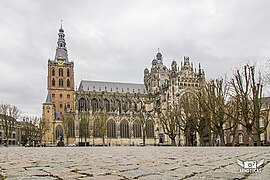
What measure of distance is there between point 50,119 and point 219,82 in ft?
193

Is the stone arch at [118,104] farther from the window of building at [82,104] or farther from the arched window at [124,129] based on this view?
the window of building at [82,104]

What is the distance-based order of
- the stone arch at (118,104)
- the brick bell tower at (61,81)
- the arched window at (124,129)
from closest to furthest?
the arched window at (124,129) → the stone arch at (118,104) → the brick bell tower at (61,81)

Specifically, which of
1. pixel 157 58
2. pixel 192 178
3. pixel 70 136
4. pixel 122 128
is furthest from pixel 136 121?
pixel 192 178

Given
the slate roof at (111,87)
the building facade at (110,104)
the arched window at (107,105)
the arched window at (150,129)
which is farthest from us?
the slate roof at (111,87)

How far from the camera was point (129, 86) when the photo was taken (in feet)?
330

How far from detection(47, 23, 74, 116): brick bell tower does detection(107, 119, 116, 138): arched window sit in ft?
55.3

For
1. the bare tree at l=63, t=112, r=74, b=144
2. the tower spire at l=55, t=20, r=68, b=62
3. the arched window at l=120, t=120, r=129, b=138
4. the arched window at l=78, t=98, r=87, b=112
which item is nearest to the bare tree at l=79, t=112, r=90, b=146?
the bare tree at l=63, t=112, r=74, b=144

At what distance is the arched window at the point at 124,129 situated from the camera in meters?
79.6

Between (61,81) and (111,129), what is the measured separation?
25590mm

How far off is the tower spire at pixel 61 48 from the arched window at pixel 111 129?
1147 inches

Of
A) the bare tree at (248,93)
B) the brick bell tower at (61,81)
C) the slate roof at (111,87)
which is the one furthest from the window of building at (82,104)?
the bare tree at (248,93)

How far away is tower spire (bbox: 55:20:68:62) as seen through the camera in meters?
97.3

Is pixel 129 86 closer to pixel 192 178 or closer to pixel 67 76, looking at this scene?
pixel 67 76

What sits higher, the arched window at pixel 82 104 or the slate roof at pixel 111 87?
the slate roof at pixel 111 87
